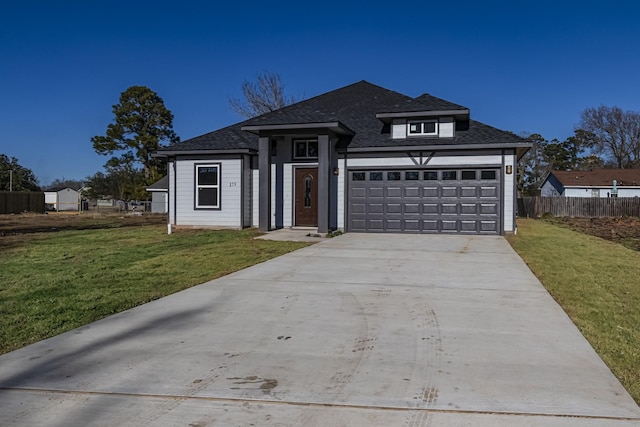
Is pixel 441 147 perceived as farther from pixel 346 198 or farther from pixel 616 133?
pixel 616 133

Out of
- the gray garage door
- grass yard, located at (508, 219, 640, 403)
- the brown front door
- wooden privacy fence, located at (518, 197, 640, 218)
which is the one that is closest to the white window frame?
the brown front door

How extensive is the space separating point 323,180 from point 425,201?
336 centimetres

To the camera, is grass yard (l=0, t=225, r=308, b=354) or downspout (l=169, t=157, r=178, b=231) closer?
grass yard (l=0, t=225, r=308, b=354)

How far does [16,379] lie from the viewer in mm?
3779

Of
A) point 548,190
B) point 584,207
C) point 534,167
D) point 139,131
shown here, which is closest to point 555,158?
point 534,167

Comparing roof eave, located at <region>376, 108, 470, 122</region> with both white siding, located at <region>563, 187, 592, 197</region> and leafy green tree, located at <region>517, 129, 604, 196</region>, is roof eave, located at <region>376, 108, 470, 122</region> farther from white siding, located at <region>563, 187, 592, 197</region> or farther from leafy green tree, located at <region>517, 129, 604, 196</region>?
leafy green tree, located at <region>517, 129, 604, 196</region>

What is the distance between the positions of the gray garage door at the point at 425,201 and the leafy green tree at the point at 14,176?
53899 millimetres

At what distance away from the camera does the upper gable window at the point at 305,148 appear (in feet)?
57.1

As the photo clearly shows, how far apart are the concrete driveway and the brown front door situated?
1024cm

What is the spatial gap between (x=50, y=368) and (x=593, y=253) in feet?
40.6

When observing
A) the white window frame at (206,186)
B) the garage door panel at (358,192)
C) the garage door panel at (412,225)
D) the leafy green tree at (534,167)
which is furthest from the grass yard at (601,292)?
the leafy green tree at (534,167)

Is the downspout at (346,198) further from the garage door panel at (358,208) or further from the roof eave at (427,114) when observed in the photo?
the roof eave at (427,114)

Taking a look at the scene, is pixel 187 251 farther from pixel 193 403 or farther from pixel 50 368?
pixel 193 403

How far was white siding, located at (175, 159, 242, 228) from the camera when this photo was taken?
58.3 feet
